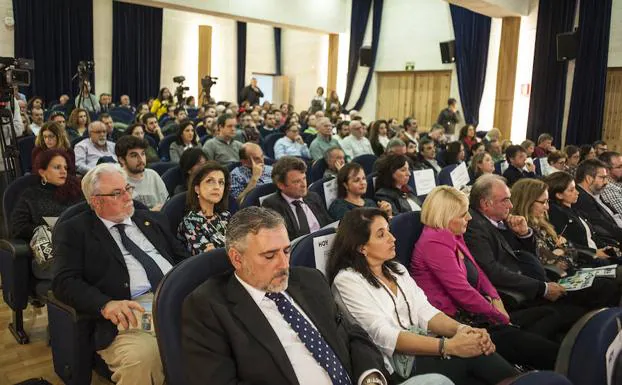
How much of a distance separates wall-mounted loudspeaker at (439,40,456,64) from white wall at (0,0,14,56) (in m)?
9.74

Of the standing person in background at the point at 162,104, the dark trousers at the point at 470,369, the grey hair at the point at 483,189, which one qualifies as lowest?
the dark trousers at the point at 470,369

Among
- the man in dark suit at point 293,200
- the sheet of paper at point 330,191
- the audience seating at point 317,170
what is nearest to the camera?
the man in dark suit at point 293,200

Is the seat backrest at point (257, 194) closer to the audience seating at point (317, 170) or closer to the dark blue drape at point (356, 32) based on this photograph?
the audience seating at point (317, 170)

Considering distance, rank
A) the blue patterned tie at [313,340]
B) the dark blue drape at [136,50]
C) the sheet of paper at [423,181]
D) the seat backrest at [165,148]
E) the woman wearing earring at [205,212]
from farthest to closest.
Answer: the dark blue drape at [136,50], the seat backrest at [165,148], the sheet of paper at [423,181], the woman wearing earring at [205,212], the blue patterned tie at [313,340]

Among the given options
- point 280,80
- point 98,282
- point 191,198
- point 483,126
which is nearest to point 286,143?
point 191,198

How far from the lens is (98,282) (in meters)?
2.10

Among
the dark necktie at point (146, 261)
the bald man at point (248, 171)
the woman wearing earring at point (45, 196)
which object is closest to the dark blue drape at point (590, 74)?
the bald man at point (248, 171)

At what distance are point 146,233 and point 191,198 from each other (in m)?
0.50

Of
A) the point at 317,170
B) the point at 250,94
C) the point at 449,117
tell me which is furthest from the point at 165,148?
the point at 449,117

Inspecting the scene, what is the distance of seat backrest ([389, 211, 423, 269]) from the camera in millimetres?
2633

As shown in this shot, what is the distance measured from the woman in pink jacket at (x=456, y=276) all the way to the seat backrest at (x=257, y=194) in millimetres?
1265

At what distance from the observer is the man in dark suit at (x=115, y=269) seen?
1.92 metres

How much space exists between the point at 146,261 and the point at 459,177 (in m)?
3.36

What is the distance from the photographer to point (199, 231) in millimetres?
2766
